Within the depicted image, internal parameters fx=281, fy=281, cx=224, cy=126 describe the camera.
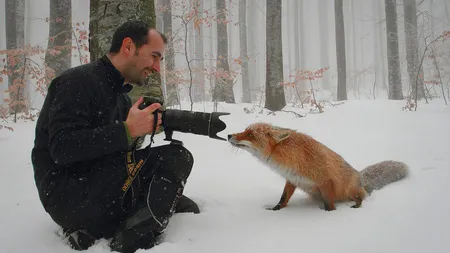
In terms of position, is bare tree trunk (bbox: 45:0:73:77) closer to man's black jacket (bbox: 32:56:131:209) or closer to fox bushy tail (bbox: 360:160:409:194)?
man's black jacket (bbox: 32:56:131:209)

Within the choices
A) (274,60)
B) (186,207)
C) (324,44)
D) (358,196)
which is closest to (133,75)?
(186,207)

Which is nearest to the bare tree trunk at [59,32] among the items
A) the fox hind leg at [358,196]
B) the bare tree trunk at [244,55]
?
the bare tree trunk at [244,55]

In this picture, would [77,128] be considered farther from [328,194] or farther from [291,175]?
[328,194]

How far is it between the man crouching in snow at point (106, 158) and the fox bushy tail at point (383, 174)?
7.35ft

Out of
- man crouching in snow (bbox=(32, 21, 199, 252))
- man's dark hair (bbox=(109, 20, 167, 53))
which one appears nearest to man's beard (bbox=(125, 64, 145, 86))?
man crouching in snow (bbox=(32, 21, 199, 252))

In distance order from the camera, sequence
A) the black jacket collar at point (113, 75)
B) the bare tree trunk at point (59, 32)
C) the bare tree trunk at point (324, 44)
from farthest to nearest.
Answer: the bare tree trunk at point (324, 44)
the bare tree trunk at point (59, 32)
the black jacket collar at point (113, 75)

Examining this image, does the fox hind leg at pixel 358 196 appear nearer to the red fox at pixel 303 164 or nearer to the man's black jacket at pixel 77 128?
the red fox at pixel 303 164

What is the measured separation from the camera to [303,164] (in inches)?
105

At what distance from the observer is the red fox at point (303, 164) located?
2.66 meters

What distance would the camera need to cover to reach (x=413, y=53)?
545 inches

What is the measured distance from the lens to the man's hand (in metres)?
1.89

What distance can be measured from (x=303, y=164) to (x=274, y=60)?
752 centimetres

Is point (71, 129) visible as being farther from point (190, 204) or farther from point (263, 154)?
point (263, 154)

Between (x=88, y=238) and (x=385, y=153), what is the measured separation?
4.59 m
